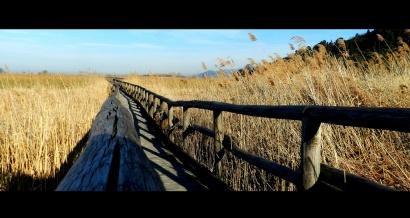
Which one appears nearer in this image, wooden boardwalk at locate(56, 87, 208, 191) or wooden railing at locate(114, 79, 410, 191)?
wooden boardwalk at locate(56, 87, 208, 191)

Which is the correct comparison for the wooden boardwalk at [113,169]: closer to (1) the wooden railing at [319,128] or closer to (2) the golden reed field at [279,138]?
(1) the wooden railing at [319,128]

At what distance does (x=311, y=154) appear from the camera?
2344 mm

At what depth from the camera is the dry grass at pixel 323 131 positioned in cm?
374

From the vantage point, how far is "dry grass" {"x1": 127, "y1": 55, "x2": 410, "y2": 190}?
3.74m

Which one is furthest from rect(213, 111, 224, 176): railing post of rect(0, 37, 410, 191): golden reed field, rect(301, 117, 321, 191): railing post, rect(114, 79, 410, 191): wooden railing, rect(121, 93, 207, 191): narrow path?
rect(301, 117, 321, 191): railing post

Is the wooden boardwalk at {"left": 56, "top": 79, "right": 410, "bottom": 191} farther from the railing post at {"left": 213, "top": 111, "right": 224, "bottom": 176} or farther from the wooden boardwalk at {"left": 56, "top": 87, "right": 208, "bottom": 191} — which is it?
the railing post at {"left": 213, "top": 111, "right": 224, "bottom": 176}

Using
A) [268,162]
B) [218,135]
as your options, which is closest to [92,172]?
[268,162]

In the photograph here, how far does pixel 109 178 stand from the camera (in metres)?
1.48

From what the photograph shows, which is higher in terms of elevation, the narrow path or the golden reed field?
the golden reed field

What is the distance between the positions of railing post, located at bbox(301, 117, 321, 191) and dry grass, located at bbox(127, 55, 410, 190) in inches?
29.8

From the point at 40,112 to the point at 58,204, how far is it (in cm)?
569

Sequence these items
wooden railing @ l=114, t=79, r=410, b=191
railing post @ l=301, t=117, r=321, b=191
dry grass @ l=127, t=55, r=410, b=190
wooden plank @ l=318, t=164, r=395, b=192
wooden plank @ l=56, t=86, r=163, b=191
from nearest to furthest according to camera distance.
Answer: wooden plank @ l=56, t=86, r=163, b=191
wooden railing @ l=114, t=79, r=410, b=191
wooden plank @ l=318, t=164, r=395, b=192
railing post @ l=301, t=117, r=321, b=191
dry grass @ l=127, t=55, r=410, b=190
